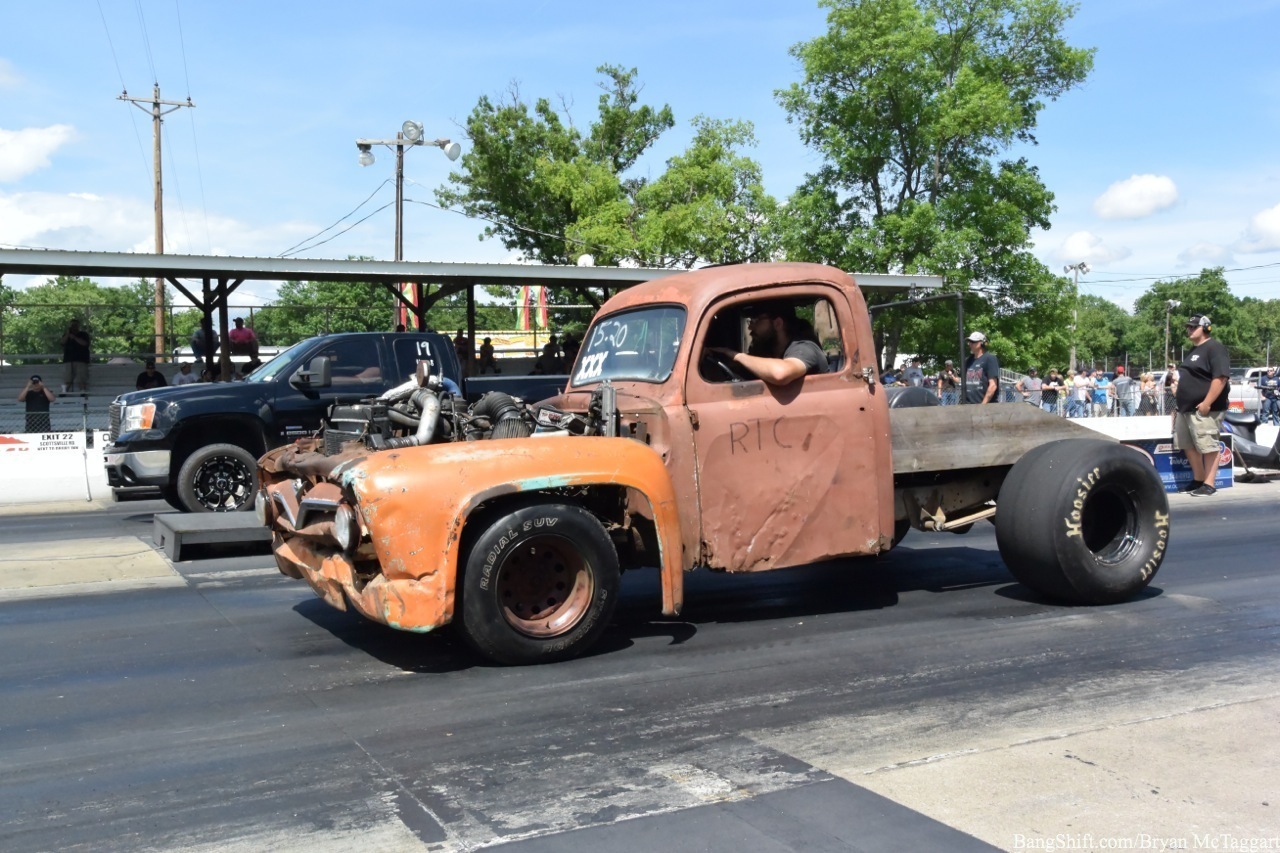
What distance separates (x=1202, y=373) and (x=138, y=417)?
11.7 meters

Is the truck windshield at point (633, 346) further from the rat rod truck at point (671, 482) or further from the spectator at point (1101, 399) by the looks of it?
the spectator at point (1101, 399)

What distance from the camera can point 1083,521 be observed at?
7.35 meters

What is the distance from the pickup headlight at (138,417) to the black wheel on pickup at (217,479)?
23.1 inches

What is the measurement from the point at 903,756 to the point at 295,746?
2.46 meters

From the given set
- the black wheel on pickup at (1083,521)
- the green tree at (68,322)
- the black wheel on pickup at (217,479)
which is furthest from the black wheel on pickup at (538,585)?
the green tree at (68,322)

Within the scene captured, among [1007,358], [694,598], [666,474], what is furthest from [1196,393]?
[1007,358]

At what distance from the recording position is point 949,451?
710cm

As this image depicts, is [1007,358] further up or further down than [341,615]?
further up

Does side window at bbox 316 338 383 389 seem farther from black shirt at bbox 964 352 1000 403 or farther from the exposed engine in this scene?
black shirt at bbox 964 352 1000 403

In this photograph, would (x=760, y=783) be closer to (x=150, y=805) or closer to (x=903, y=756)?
(x=903, y=756)

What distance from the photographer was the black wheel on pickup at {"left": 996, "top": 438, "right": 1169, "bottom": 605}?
6797 millimetres

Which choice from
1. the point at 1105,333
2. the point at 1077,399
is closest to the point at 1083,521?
the point at 1077,399

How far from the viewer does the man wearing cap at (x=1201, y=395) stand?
40.5ft

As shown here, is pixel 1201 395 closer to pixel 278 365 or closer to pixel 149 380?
pixel 278 365
